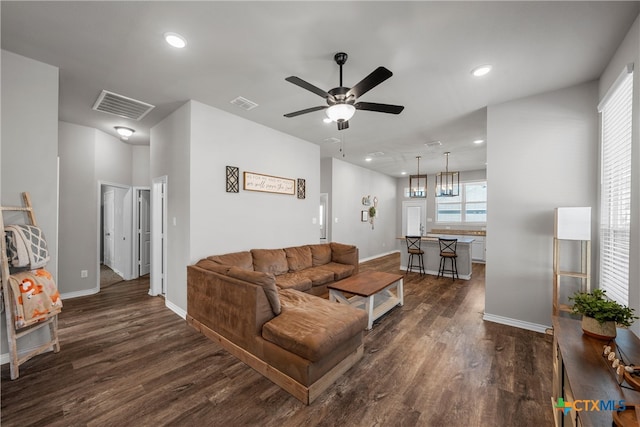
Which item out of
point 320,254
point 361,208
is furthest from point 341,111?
point 361,208

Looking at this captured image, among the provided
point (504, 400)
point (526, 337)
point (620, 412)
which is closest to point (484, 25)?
point (620, 412)

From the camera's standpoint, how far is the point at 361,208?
307 inches

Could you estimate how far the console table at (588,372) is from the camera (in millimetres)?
1065

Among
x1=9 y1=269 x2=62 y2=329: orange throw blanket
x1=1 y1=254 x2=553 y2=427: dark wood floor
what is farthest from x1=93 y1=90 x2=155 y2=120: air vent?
x1=1 y1=254 x2=553 y2=427: dark wood floor

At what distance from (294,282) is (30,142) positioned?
3.23 metres

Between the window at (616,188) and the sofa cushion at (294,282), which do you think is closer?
the window at (616,188)

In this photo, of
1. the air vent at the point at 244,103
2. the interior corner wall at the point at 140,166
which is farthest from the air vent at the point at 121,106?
the interior corner wall at the point at 140,166

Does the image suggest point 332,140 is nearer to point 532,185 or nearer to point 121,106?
point 532,185

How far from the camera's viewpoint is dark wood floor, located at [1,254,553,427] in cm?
180

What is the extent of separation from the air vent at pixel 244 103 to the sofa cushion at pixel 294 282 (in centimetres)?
250

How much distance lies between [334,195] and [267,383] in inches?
200

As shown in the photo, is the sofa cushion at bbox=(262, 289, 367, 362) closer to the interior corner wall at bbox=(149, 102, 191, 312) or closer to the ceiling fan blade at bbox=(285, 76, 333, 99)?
the interior corner wall at bbox=(149, 102, 191, 312)

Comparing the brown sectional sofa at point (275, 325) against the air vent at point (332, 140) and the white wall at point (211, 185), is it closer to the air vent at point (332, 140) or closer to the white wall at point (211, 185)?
the white wall at point (211, 185)

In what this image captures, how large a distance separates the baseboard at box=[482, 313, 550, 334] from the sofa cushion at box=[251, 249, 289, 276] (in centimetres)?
299
